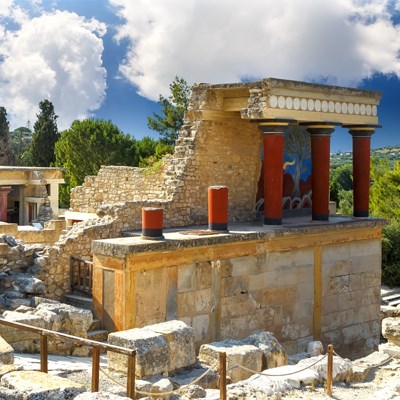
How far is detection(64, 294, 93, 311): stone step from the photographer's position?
40.2 feet

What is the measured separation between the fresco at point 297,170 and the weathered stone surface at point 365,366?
5802mm

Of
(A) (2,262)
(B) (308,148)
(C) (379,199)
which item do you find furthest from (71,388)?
(C) (379,199)

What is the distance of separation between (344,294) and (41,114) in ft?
126

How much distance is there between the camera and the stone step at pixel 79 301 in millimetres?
12258

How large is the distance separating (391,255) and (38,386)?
23.1m

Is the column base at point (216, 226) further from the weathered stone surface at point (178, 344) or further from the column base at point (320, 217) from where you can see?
the weathered stone surface at point (178, 344)

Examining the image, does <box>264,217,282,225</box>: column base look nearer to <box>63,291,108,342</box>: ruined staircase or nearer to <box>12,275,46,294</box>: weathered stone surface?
<box>63,291,108,342</box>: ruined staircase

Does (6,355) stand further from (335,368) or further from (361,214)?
(361,214)

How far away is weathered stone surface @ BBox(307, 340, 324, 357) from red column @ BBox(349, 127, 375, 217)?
4286mm

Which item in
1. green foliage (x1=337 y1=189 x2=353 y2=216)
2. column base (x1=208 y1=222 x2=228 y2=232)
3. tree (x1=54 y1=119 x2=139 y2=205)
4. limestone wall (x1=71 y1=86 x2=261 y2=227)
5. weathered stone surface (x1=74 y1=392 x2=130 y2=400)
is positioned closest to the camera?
weathered stone surface (x1=74 y1=392 x2=130 y2=400)

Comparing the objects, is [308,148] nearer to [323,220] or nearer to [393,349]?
[323,220]

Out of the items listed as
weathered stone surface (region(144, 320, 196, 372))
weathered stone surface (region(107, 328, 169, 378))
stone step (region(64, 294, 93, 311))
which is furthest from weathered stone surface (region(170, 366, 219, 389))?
stone step (region(64, 294, 93, 311))

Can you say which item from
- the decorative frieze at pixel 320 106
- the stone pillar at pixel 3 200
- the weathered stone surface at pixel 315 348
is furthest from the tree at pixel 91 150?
the weathered stone surface at pixel 315 348

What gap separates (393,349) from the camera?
39.0 ft
